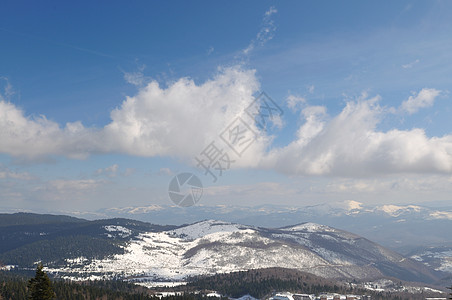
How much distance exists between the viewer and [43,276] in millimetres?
69250

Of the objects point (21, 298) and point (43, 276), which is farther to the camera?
point (21, 298)

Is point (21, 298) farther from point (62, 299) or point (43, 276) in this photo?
point (43, 276)

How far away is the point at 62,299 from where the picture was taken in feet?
650

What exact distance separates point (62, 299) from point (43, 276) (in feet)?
495

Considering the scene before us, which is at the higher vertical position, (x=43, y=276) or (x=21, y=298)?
(x=43, y=276)

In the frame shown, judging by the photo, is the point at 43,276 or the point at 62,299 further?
the point at 62,299

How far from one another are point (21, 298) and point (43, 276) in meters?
160

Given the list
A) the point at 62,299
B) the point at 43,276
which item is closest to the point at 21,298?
the point at 62,299

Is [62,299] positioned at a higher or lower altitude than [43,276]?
lower

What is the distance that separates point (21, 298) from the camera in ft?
651
